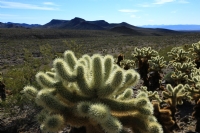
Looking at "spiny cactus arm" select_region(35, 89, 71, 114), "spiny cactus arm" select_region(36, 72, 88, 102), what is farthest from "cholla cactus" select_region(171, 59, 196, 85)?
"spiny cactus arm" select_region(35, 89, 71, 114)

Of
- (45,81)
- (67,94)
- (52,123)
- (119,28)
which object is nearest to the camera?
(52,123)

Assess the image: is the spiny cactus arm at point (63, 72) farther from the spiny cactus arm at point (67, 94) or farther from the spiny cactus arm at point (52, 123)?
the spiny cactus arm at point (52, 123)

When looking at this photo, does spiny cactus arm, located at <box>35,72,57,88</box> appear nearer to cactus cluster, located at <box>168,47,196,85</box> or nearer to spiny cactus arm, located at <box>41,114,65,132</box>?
spiny cactus arm, located at <box>41,114,65,132</box>

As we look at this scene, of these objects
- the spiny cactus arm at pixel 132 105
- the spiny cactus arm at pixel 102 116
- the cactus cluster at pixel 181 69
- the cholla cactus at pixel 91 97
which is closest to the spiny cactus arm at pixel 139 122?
the cholla cactus at pixel 91 97

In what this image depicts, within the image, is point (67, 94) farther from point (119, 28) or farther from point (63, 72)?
point (119, 28)

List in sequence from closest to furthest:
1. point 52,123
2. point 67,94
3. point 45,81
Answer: point 52,123
point 67,94
point 45,81

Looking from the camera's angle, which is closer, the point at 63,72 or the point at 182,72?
the point at 63,72

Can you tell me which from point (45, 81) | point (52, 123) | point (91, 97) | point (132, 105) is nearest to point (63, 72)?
A: point (45, 81)

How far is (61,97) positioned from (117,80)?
891 millimetres

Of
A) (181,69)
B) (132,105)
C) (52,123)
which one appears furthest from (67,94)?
(181,69)

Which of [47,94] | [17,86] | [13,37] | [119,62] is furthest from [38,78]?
[13,37]

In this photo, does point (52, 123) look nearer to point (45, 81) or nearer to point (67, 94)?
point (67, 94)

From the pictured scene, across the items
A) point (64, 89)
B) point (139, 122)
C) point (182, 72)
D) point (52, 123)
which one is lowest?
point (182, 72)

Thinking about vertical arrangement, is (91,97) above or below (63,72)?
below
